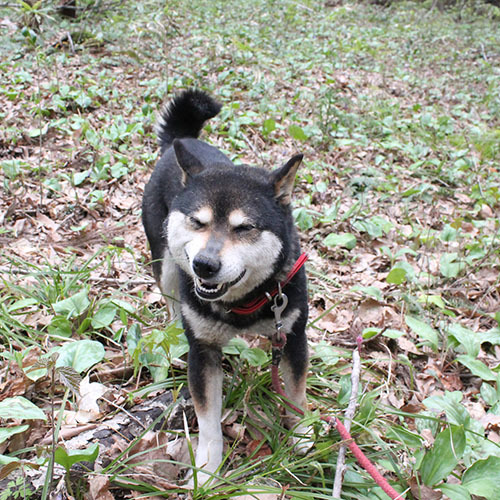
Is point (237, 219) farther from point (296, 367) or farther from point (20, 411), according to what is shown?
point (20, 411)

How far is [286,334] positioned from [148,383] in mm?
935

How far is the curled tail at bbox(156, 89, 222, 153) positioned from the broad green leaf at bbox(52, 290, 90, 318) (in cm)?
168

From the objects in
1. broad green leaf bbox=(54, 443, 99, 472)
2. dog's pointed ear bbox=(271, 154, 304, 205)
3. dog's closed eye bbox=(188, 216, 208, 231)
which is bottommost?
broad green leaf bbox=(54, 443, 99, 472)

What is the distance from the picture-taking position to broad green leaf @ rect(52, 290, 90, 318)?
112 inches

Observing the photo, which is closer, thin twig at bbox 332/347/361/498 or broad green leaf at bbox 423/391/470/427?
thin twig at bbox 332/347/361/498

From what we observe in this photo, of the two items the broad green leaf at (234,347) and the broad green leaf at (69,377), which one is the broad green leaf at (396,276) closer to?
the broad green leaf at (234,347)

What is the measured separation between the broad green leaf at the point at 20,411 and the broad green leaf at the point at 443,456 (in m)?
1.74

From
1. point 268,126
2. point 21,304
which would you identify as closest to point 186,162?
point 21,304

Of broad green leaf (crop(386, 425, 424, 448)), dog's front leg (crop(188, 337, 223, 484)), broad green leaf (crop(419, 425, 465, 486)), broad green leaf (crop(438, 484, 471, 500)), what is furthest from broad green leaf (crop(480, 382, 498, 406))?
dog's front leg (crop(188, 337, 223, 484))

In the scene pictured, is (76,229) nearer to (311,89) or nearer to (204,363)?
(204,363)

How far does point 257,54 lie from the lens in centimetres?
926

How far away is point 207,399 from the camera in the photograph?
234cm

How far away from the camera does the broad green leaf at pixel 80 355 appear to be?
7.80 feet

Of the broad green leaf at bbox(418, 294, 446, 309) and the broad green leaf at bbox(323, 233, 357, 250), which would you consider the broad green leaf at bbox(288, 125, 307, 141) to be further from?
the broad green leaf at bbox(418, 294, 446, 309)
